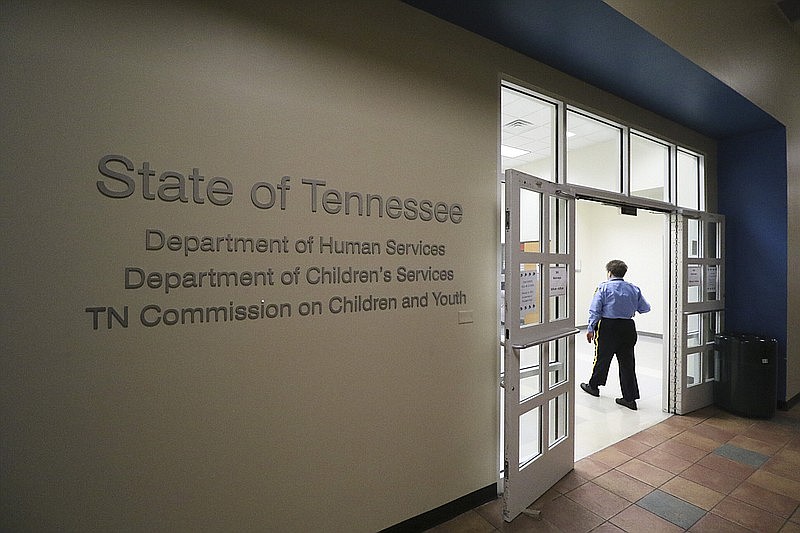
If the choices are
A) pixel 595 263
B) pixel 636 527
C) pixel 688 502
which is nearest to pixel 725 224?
pixel 688 502

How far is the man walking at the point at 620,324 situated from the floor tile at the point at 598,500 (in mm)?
1998

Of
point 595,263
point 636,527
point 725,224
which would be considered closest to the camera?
point 636,527

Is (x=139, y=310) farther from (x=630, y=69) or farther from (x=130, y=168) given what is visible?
(x=630, y=69)

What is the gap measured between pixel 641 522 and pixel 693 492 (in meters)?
0.66

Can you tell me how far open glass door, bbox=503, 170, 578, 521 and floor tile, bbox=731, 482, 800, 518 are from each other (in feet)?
3.66

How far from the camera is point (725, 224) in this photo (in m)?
4.81

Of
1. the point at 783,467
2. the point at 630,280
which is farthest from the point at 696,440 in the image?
the point at 630,280

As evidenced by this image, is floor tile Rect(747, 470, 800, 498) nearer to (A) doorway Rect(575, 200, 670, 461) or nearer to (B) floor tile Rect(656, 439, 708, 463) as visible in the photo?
(B) floor tile Rect(656, 439, 708, 463)

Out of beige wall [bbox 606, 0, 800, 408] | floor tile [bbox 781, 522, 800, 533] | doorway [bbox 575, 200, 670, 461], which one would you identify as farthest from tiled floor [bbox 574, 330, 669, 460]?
beige wall [bbox 606, 0, 800, 408]

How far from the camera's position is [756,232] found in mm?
4582

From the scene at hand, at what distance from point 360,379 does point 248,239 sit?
97 centimetres

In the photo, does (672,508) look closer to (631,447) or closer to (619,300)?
(631,447)

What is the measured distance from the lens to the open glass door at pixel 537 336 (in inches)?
100

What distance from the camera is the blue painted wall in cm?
441
